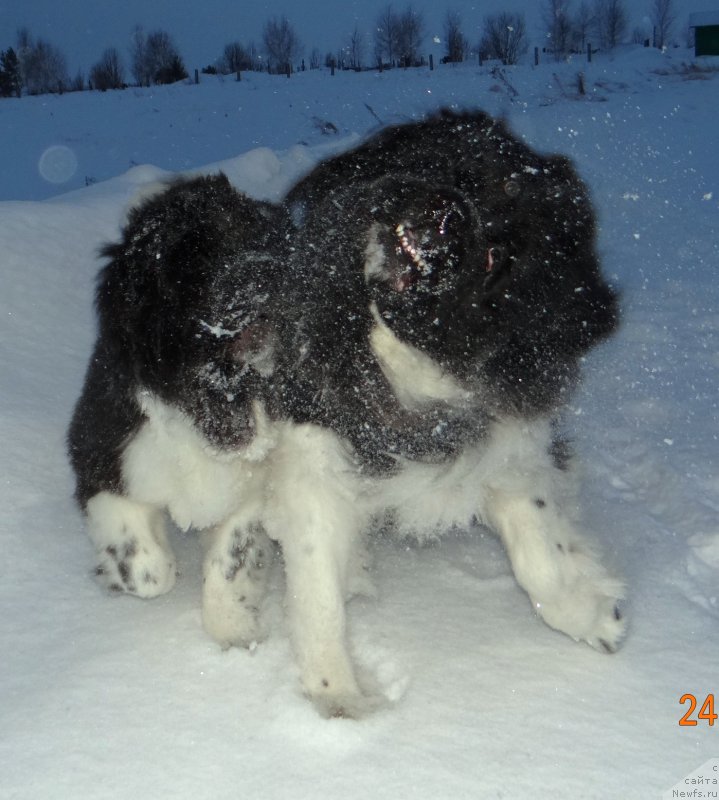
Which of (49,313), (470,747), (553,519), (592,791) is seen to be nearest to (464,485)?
(553,519)

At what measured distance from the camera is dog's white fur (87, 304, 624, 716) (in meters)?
2.20

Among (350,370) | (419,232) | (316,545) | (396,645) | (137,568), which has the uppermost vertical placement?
(419,232)

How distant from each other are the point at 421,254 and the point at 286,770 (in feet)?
3.88

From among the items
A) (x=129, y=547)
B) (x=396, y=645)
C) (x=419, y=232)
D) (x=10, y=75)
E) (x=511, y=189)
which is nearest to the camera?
(x=419, y=232)

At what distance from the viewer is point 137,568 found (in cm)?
262

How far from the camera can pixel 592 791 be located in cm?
183

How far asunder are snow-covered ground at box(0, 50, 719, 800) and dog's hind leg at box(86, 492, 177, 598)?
0.07 meters

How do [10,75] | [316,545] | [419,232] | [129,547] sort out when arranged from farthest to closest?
[10,75] < [129,547] < [316,545] < [419,232]

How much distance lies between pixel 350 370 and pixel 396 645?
819mm

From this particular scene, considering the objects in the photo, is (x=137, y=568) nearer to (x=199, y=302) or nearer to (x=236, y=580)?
(x=236, y=580)

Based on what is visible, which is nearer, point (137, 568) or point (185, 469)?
point (185, 469)

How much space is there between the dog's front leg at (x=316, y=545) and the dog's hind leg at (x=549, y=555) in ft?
1.69

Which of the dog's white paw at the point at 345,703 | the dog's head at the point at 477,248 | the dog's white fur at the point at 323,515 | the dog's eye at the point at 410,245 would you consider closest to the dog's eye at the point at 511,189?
the dog's head at the point at 477,248

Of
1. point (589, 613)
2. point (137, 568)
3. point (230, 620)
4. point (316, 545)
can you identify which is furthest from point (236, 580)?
point (589, 613)
